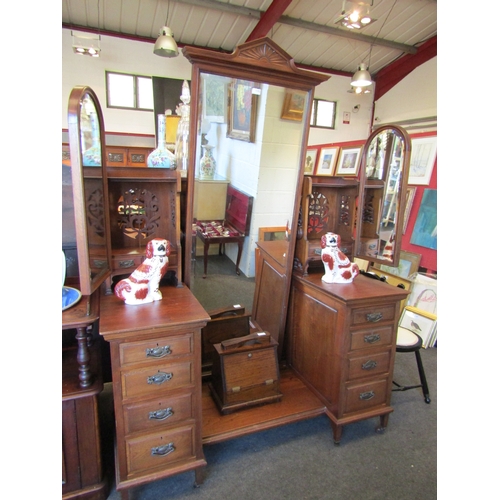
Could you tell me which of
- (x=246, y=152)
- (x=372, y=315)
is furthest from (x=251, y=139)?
(x=372, y=315)

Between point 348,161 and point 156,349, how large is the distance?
9.24 ft

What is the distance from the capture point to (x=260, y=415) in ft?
5.43

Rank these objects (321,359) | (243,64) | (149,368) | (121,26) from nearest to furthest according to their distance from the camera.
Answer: (149,368) → (243,64) → (321,359) → (121,26)

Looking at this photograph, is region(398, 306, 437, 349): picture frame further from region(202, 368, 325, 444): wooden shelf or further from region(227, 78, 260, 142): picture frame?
region(227, 78, 260, 142): picture frame

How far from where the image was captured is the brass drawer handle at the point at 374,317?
1.64 m

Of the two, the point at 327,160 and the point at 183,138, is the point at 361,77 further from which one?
the point at 183,138

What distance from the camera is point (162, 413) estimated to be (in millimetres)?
1337

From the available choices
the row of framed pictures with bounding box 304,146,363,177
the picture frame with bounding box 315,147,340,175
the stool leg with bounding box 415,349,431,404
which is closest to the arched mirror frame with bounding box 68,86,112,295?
the stool leg with bounding box 415,349,431,404

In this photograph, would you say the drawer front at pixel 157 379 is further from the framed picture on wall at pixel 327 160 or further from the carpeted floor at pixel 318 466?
the framed picture on wall at pixel 327 160

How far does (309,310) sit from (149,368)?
0.89 metres

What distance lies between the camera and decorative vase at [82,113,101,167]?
1243 mm

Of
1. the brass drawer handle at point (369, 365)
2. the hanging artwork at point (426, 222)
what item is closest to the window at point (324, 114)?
the hanging artwork at point (426, 222)
